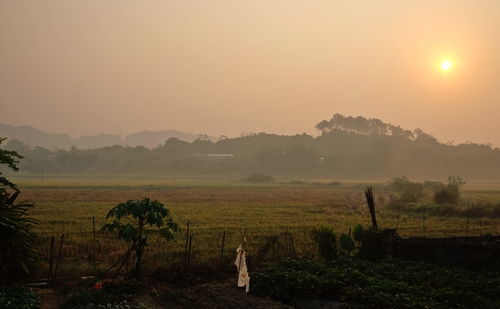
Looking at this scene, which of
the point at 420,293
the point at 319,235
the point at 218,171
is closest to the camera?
the point at 420,293

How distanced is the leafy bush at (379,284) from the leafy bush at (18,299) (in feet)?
18.5

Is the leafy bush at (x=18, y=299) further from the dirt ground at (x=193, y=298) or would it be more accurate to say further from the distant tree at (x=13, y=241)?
the distant tree at (x=13, y=241)

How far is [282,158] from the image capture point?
16738 cm

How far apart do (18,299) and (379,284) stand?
29.5 feet

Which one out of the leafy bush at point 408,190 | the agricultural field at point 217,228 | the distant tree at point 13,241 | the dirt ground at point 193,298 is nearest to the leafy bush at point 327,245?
the agricultural field at point 217,228

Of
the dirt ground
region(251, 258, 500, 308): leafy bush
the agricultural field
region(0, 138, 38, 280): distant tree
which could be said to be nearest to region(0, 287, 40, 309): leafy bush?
the dirt ground

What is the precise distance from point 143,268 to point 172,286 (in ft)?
6.71

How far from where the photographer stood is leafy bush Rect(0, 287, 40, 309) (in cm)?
1152

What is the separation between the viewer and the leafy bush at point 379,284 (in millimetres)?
11797

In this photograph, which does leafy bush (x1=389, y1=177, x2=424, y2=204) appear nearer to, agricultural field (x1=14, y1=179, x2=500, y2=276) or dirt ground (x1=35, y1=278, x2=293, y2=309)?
A: agricultural field (x1=14, y1=179, x2=500, y2=276)

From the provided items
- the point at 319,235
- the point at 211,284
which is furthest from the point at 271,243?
the point at 211,284

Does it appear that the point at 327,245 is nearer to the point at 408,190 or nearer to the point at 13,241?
the point at 13,241

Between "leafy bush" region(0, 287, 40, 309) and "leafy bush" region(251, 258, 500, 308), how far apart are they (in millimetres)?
5633

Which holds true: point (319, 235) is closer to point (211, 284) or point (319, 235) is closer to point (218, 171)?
point (211, 284)
